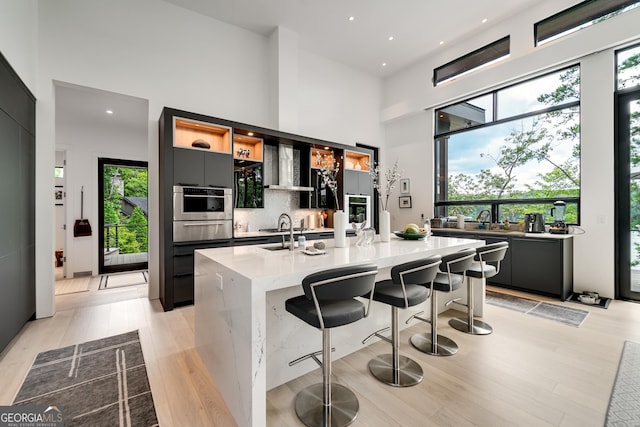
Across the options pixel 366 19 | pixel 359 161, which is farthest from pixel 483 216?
pixel 366 19

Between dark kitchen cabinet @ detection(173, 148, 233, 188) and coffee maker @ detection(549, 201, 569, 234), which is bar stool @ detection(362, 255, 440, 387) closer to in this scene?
dark kitchen cabinet @ detection(173, 148, 233, 188)

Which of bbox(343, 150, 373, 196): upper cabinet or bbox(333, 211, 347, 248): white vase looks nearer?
bbox(333, 211, 347, 248): white vase

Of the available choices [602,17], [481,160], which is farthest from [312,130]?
[602,17]

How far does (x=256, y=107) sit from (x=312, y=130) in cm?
126

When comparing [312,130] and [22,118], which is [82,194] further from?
[312,130]

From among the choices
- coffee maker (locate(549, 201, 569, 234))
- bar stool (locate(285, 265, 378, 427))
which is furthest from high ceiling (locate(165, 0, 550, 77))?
bar stool (locate(285, 265, 378, 427))

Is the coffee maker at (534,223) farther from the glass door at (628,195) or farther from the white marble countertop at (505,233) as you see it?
the glass door at (628,195)

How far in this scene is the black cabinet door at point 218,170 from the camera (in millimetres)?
3861

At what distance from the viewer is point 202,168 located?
3818 millimetres

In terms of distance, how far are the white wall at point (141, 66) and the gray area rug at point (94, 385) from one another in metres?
1.45

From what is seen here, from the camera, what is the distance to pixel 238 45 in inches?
189

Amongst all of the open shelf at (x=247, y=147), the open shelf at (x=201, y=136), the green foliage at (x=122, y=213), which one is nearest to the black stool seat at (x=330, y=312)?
the open shelf at (x=201, y=136)

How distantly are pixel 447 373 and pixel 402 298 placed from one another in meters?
0.80

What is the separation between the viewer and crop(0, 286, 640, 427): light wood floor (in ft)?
5.60
